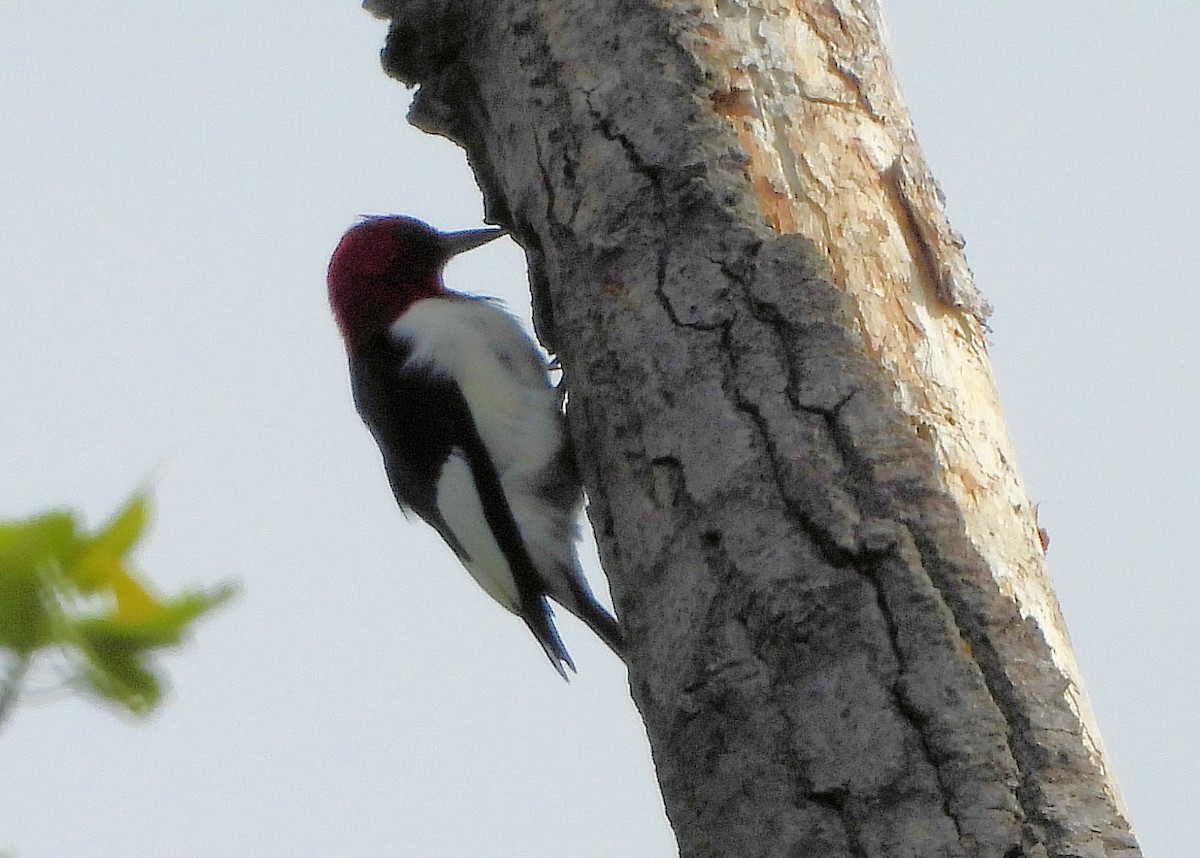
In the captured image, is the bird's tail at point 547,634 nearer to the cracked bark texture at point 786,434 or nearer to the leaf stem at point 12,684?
the cracked bark texture at point 786,434

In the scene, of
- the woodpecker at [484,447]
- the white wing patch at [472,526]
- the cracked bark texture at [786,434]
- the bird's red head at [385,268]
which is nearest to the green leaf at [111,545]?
the cracked bark texture at [786,434]

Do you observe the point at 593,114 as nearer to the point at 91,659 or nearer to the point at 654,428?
the point at 654,428

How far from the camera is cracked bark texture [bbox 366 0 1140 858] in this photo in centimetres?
164

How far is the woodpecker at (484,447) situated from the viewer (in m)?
3.16

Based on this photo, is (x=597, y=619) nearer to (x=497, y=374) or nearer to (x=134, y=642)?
(x=497, y=374)

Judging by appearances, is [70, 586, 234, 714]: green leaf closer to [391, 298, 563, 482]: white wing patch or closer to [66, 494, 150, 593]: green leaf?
[66, 494, 150, 593]: green leaf

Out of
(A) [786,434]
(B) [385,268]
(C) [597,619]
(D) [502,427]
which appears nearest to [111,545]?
(A) [786,434]

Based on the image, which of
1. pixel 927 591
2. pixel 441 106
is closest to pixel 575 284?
pixel 441 106

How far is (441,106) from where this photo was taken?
2.67 m

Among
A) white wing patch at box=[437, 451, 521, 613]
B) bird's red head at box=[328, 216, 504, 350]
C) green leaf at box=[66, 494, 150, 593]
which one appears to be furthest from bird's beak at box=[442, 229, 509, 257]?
green leaf at box=[66, 494, 150, 593]

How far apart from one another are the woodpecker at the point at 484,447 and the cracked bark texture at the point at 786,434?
24.2 inches

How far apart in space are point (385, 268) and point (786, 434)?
2.06 m

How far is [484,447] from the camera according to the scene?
3.25m

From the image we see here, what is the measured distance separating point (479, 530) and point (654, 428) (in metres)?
1.36
